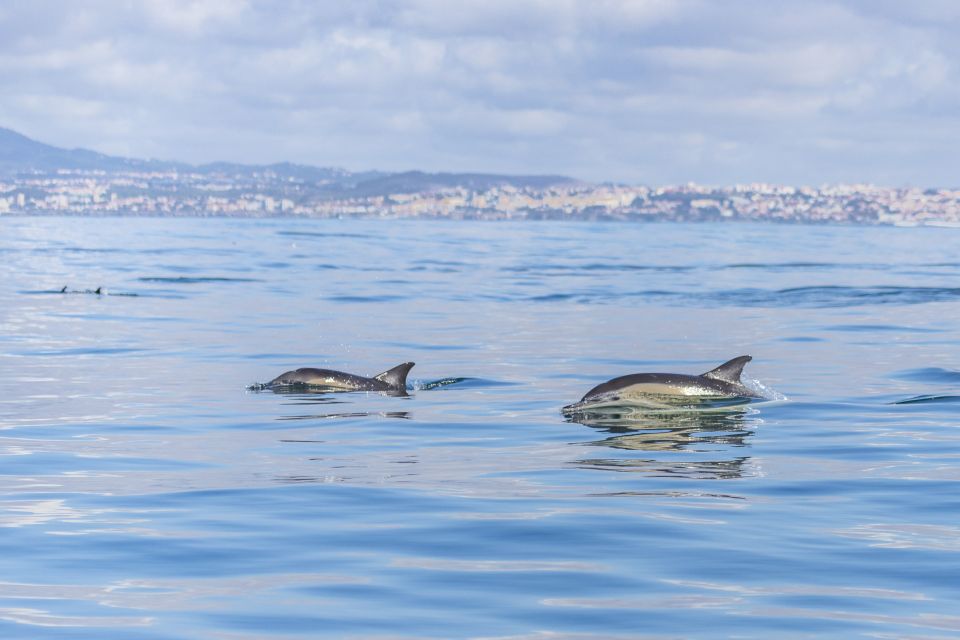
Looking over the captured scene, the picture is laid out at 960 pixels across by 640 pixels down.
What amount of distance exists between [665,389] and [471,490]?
7.54 meters

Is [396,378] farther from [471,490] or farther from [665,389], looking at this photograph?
[471,490]

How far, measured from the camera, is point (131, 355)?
29859mm

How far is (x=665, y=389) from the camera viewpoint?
21.0m

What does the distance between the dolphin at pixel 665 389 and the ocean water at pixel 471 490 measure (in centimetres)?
82

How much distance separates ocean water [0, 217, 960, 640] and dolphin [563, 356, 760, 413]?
816 mm

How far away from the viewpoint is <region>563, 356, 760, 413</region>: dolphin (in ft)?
67.7

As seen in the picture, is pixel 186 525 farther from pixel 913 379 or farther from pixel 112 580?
pixel 913 379

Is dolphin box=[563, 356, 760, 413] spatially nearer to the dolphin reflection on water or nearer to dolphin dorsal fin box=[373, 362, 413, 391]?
the dolphin reflection on water

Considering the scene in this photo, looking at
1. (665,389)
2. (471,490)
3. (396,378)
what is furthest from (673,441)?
(396,378)

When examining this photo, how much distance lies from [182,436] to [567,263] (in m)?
67.6

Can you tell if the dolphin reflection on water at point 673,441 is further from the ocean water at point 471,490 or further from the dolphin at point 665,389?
the dolphin at point 665,389

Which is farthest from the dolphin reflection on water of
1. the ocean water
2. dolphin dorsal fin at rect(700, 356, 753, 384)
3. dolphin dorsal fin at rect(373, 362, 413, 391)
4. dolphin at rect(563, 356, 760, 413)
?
dolphin dorsal fin at rect(373, 362, 413, 391)

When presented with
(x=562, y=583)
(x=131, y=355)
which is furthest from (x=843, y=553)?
(x=131, y=355)

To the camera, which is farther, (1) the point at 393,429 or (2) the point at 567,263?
(2) the point at 567,263
